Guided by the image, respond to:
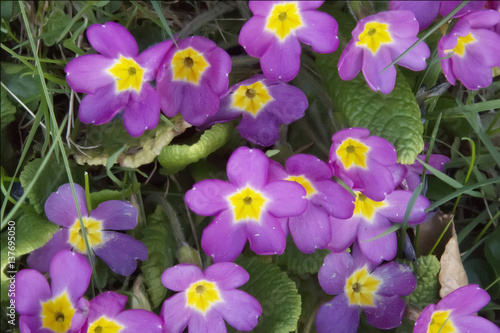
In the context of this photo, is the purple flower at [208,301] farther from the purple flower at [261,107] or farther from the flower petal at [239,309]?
the purple flower at [261,107]

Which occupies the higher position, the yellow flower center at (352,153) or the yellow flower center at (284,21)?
the yellow flower center at (284,21)

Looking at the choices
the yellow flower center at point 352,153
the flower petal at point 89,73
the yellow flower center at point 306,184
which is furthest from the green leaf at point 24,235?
the yellow flower center at point 352,153

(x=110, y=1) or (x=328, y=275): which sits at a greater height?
(x=110, y=1)

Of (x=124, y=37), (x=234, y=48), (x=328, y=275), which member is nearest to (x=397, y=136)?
(x=328, y=275)

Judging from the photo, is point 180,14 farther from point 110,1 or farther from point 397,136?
point 397,136

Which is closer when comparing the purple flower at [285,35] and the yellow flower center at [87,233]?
the purple flower at [285,35]

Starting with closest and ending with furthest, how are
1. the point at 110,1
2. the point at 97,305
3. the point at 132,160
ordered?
the point at 97,305, the point at 132,160, the point at 110,1

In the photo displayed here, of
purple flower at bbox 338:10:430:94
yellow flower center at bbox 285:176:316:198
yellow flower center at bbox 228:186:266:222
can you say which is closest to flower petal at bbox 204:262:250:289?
yellow flower center at bbox 228:186:266:222
